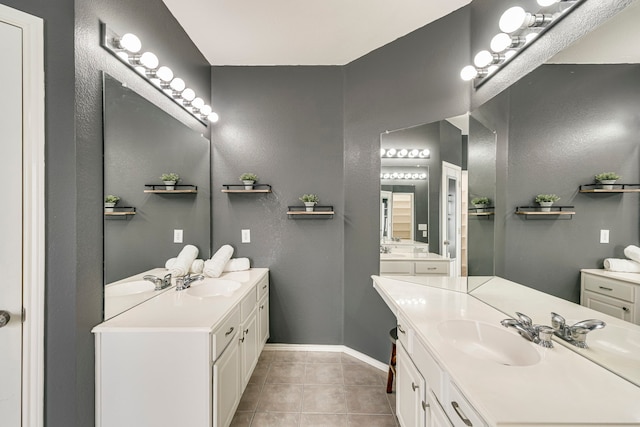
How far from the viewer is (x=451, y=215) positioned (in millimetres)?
1851

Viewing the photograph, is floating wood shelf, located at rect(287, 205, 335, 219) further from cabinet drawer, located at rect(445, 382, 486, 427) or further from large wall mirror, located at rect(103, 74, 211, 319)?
cabinet drawer, located at rect(445, 382, 486, 427)

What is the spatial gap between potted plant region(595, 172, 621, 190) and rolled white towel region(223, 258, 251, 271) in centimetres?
231

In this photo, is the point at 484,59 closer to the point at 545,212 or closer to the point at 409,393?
the point at 545,212

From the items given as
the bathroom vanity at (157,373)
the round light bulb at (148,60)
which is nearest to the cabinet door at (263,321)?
the bathroom vanity at (157,373)

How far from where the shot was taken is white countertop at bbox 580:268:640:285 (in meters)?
0.83

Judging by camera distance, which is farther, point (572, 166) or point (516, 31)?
point (516, 31)

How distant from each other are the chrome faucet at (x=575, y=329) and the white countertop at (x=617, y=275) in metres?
0.17

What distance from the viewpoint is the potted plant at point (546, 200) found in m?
1.11

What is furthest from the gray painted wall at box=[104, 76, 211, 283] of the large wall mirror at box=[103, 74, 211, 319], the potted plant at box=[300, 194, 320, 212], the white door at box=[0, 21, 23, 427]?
the potted plant at box=[300, 194, 320, 212]

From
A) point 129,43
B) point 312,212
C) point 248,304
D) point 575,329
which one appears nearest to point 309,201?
point 312,212

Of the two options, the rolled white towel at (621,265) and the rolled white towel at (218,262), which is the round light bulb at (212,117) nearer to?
the rolled white towel at (218,262)

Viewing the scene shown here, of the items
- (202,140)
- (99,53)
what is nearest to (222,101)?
(202,140)

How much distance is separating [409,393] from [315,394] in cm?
89

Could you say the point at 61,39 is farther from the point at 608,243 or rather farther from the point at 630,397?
the point at 630,397
